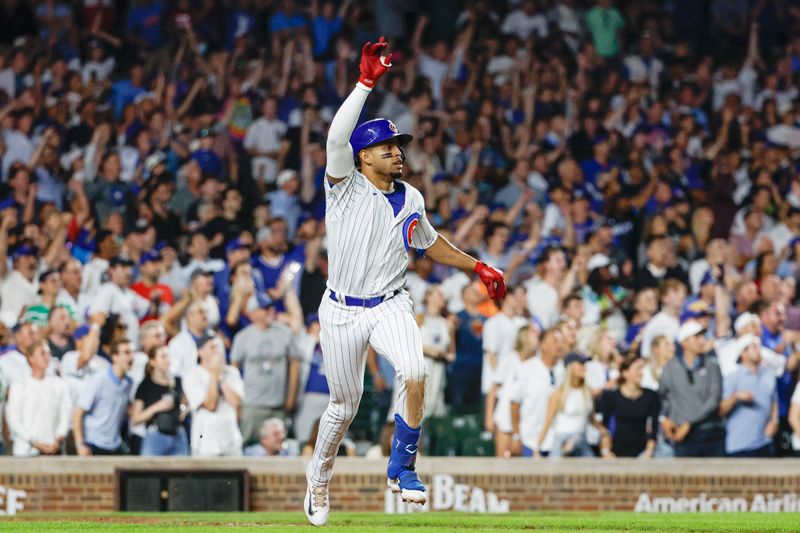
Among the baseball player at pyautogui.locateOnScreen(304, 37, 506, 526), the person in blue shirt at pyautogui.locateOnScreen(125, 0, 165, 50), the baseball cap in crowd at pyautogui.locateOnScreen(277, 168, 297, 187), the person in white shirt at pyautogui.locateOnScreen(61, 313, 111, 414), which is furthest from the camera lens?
the person in blue shirt at pyautogui.locateOnScreen(125, 0, 165, 50)

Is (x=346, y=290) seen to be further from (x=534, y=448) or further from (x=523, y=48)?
(x=523, y=48)

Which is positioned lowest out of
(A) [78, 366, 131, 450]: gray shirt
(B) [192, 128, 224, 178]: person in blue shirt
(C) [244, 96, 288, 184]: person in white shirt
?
(A) [78, 366, 131, 450]: gray shirt

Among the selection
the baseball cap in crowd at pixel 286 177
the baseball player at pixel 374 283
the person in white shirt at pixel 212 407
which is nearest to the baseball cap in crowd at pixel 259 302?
the person in white shirt at pixel 212 407

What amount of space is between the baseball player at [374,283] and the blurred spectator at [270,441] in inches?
201

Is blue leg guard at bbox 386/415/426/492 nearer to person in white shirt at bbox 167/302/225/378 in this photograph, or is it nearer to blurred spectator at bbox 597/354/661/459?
person in white shirt at bbox 167/302/225/378

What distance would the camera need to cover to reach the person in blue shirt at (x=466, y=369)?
14.9 m

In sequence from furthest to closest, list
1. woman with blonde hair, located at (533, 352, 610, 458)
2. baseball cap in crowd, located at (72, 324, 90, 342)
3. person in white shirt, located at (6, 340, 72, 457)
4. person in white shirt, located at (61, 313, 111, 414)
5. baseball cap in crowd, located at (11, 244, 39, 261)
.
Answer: baseball cap in crowd, located at (11, 244, 39, 261) → baseball cap in crowd, located at (72, 324, 90, 342) → woman with blonde hair, located at (533, 352, 610, 458) → person in white shirt, located at (61, 313, 111, 414) → person in white shirt, located at (6, 340, 72, 457)

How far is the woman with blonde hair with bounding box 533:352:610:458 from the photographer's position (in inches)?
560

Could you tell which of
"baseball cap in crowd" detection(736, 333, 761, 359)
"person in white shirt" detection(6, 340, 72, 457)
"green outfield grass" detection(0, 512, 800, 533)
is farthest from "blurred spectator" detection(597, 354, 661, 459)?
"person in white shirt" detection(6, 340, 72, 457)

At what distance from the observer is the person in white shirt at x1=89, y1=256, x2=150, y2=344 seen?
49.3 feet

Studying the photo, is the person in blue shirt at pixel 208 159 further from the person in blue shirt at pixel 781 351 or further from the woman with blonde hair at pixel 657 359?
the person in blue shirt at pixel 781 351

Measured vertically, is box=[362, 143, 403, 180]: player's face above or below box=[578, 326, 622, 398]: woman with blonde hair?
above

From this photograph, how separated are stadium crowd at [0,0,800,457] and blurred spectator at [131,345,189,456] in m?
0.02

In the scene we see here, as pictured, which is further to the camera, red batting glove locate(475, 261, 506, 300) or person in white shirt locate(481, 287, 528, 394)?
person in white shirt locate(481, 287, 528, 394)
